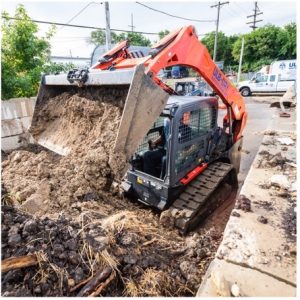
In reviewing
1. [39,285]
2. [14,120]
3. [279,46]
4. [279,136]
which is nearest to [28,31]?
[14,120]

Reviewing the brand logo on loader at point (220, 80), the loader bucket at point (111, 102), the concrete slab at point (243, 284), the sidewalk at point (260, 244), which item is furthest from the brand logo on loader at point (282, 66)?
the concrete slab at point (243, 284)

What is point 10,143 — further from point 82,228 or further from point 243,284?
point 243,284

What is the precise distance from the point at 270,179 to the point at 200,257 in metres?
1.70

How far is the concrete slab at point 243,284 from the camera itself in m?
1.77

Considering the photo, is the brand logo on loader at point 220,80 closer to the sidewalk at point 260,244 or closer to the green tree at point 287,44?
the sidewalk at point 260,244

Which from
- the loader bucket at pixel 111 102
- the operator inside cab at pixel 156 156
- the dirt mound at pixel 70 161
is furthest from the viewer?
the operator inside cab at pixel 156 156

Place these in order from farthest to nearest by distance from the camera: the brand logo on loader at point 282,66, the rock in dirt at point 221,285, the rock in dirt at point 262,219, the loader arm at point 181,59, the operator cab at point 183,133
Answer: the brand logo on loader at point 282,66
the operator cab at point 183,133
the loader arm at point 181,59
the rock in dirt at point 262,219
the rock in dirt at point 221,285

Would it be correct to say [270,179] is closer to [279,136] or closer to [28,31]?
[279,136]

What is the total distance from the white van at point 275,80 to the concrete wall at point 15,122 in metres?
18.9

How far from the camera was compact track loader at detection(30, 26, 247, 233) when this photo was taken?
8.24ft

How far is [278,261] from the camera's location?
2043mm

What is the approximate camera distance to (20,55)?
6.45m

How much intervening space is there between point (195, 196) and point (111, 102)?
1.83 m

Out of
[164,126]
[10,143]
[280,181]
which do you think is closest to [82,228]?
[164,126]
